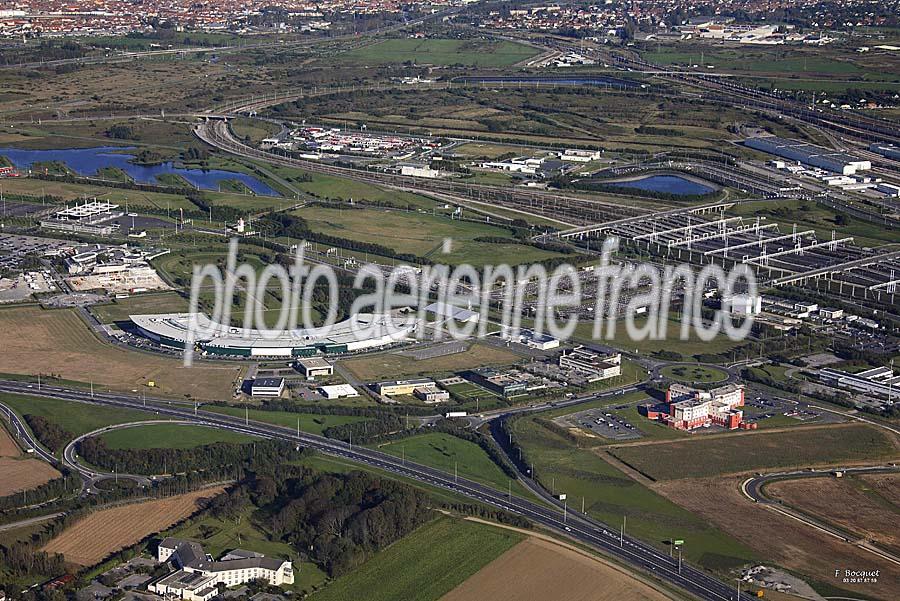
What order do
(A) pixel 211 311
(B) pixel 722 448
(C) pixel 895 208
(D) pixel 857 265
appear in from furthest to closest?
(C) pixel 895 208 → (D) pixel 857 265 → (A) pixel 211 311 → (B) pixel 722 448

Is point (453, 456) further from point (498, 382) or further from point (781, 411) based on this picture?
point (781, 411)

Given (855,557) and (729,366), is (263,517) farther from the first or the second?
(729,366)

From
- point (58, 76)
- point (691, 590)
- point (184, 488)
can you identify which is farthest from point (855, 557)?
point (58, 76)

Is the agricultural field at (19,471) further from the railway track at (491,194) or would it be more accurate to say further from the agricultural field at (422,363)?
the railway track at (491,194)

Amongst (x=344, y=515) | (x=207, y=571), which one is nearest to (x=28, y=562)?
(x=207, y=571)

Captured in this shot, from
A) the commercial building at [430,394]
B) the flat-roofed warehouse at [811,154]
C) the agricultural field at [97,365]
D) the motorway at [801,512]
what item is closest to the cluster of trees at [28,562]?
the agricultural field at [97,365]
